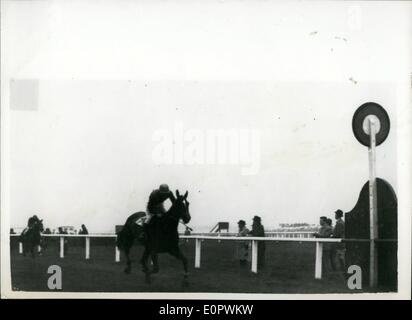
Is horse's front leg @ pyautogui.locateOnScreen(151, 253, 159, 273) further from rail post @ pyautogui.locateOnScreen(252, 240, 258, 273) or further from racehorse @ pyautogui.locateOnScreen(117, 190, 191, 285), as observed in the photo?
rail post @ pyautogui.locateOnScreen(252, 240, 258, 273)

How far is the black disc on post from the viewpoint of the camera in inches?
109

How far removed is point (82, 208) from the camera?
275cm

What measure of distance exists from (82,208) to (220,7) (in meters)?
1.27

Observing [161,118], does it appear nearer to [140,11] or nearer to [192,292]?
[140,11]

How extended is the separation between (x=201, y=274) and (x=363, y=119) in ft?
3.84

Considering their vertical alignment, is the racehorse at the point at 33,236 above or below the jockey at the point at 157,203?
below

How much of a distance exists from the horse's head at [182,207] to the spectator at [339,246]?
0.77 meters

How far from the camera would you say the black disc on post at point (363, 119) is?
2.76 meters

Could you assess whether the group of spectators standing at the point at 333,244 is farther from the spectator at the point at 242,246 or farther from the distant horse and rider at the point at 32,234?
the distant horse and rider at the point at 32,234

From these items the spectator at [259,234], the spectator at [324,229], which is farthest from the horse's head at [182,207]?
the spectator at [324,229]

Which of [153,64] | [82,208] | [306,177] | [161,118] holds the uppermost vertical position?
[153,64]

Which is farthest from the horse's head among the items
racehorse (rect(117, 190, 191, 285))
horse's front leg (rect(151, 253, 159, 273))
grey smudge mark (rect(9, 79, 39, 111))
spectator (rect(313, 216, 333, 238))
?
grey smudge mark (rect(9, 79, 39, 111))

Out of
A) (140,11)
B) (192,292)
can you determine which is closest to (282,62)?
(140,11)

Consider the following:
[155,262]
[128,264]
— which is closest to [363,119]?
[155,262]
